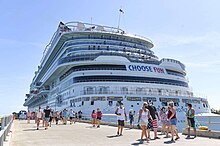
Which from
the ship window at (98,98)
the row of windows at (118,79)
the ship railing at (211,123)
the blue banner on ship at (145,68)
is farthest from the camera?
the blue banner on ship at (145,68)

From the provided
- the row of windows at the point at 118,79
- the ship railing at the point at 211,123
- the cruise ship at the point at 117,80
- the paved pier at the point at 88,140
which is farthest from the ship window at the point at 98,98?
the paved pier at the point at 88,140

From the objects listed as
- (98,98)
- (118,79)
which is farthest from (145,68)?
(98,98)

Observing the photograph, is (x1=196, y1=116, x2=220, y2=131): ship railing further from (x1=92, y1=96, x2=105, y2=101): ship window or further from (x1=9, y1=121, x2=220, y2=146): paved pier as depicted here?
(x1=92, y1=96, x2=105, y2=101): ship window

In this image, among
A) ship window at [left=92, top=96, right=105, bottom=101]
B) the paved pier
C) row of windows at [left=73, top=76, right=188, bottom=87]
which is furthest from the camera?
row of windows at [left=73, top=76, right=188, bottom=87]

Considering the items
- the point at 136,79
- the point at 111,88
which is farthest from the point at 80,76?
the point at 136,79

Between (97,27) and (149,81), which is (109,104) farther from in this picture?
(97,27)

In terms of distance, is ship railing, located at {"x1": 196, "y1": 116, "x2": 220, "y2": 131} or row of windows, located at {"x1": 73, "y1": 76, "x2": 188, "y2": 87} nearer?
ship railing, located at {"x1": 196, "y1": 116, "x2": 220, "y2": 131}

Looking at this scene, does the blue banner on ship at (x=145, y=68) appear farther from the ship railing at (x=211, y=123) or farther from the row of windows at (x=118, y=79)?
the ship railing at (x=211, y=123)

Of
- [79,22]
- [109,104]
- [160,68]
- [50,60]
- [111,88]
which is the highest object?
[79,22]

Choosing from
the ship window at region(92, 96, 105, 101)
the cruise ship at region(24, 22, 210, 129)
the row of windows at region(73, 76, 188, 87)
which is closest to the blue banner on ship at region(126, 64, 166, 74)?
the cruise ship at region(24, 22, 210, 129)

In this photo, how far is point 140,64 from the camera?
34.8 metres

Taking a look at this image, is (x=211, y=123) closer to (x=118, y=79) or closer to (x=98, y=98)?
(x=98, y=98)

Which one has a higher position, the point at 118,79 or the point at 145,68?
the point at 145,68

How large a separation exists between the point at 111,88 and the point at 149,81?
564 cm
